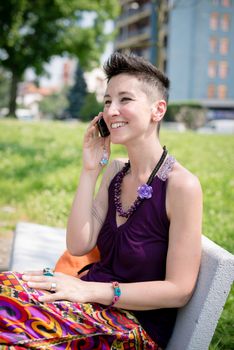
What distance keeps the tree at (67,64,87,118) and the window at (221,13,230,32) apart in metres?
22.3

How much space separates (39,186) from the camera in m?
7.96

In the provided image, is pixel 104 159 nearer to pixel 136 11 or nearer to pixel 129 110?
pixel 129 110

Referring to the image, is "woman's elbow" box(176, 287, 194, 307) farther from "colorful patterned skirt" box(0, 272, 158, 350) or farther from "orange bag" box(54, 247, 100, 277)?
"orange bag" box(54, 247, 100, 277)

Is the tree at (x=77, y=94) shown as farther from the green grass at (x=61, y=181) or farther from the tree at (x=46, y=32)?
the green grass at (x=61, y=181)

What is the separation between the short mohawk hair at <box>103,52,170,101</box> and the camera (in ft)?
7.96

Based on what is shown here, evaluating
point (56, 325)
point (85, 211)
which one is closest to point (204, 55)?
point (85, 211)

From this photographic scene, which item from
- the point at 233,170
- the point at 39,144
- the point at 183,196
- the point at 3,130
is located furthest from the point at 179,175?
the point at 3,130

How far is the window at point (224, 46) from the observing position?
200 feet

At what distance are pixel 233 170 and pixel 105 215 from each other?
7581 millimetres

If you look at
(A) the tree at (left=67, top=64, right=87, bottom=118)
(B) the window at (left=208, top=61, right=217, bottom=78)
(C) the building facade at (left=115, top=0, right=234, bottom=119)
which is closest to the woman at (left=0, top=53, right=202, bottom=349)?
(C) the building facade at (left=115, top=0, right=234, bottom=119)

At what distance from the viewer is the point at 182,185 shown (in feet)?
7.45

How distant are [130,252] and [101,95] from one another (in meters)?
44.4

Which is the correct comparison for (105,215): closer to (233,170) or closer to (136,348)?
(136,348)

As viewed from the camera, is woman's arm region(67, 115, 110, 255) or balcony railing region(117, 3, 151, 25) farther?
balcony railing region(117, 3, 151, 25)
